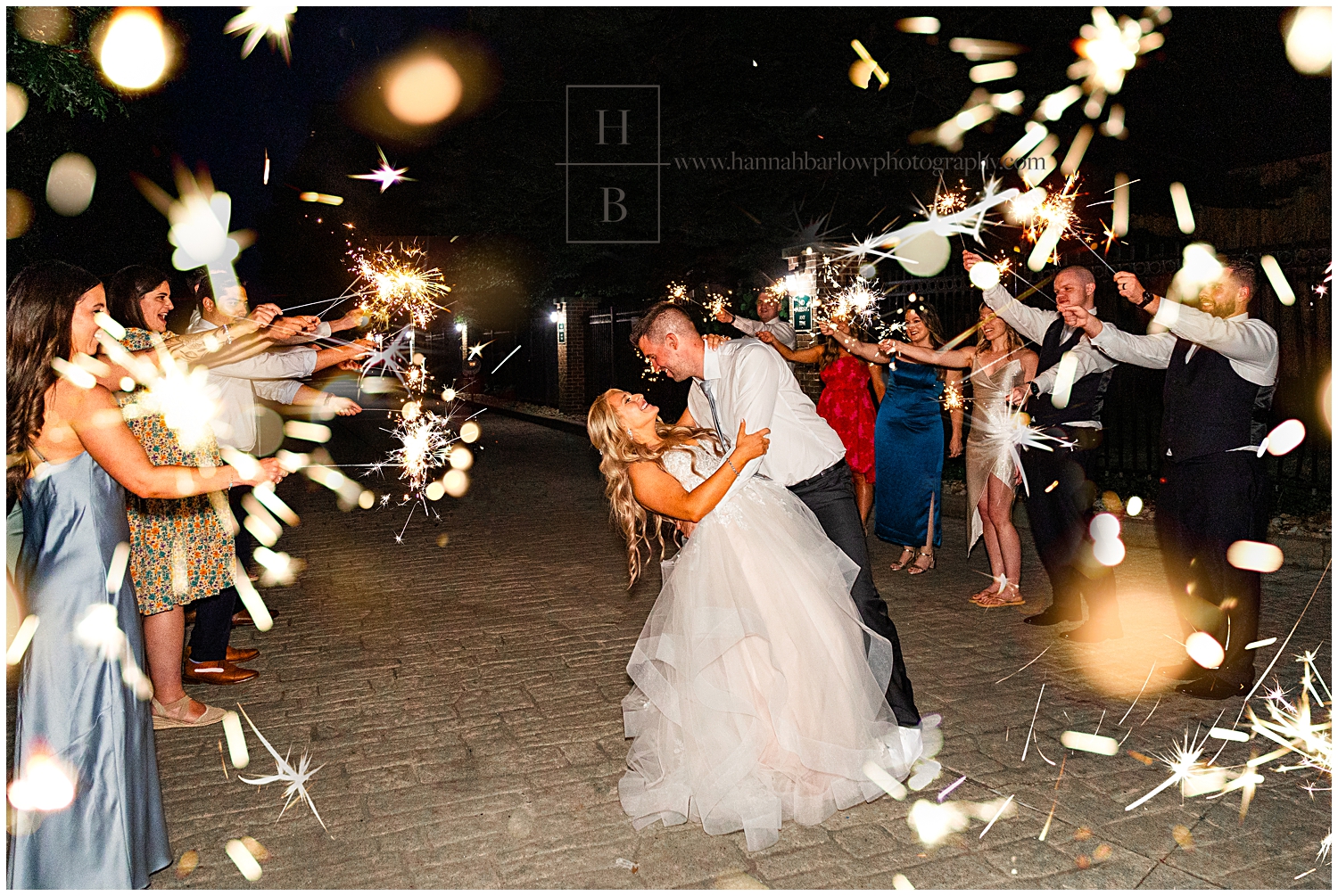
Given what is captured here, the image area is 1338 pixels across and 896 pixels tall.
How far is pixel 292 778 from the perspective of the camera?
154 inches

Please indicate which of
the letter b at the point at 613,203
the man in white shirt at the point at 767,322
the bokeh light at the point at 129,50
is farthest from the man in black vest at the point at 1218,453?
the letter b at the point at 613,203

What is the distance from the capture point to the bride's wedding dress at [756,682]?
3395mm

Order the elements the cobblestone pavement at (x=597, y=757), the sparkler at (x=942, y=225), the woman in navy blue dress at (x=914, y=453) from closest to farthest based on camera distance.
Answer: the cobblestone pavement at (x=597, y=757)
the woman in navy blue dress at (x=914, y=453)
the sparkler at (x=942, y=225)

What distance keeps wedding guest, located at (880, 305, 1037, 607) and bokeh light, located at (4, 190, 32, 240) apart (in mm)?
6400

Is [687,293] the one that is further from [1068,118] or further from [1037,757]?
[1037,757]

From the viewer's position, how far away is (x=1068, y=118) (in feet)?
32.7

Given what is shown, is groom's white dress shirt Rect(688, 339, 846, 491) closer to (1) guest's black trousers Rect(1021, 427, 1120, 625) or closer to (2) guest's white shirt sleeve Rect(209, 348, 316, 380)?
(1) guest's black trousers Rect(1021, 427, 1120, 625)

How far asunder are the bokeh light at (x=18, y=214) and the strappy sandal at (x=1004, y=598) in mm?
7388

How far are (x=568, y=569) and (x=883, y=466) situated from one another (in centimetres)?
254

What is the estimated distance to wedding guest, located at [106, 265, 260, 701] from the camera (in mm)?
4414

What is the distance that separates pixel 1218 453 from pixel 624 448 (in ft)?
9.05

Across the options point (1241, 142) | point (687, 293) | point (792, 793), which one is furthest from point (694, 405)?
point (687, 293)

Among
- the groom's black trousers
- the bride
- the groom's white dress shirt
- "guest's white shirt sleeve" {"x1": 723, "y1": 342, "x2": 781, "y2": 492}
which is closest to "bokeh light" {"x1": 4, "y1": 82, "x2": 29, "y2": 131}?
→ the bride

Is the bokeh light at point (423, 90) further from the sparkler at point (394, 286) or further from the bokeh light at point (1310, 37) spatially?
the bokeh light at point (1310, 37)
